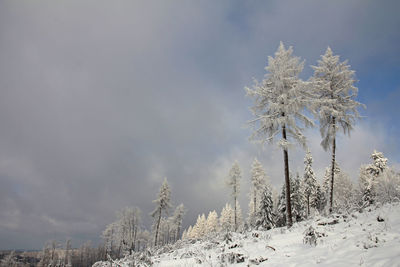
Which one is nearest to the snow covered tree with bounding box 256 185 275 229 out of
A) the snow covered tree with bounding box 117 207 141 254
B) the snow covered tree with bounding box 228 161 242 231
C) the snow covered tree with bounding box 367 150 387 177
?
the snow covered tree with bounding box 228 161 242 231

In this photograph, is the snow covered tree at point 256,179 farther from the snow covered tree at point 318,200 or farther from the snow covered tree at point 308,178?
the snow covered tree at point 318,200

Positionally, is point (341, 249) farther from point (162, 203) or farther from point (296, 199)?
point (162, 203)

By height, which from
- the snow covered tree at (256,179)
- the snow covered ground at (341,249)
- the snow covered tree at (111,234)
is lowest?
the snow covered tree at (111,234)

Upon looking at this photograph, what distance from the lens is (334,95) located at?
1959 cm

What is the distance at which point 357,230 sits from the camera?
7.64 meters

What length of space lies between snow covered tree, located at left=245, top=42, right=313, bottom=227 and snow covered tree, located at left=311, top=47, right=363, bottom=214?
4597 millimetres

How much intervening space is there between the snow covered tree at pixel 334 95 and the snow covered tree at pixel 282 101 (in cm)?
460

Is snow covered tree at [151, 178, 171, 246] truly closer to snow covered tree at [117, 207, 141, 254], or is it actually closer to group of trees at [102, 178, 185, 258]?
group of trees at [102, 178, 185, 258]

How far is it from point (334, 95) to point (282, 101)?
7.62m

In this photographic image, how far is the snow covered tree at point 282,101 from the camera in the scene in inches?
596

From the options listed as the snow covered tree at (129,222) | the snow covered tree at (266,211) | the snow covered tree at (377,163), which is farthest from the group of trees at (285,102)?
the snow covered tree at (129,222)

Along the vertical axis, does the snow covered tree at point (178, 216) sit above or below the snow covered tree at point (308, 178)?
below

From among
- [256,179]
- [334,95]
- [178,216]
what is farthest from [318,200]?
[178,216]

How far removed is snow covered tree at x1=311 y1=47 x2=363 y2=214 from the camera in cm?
1923
